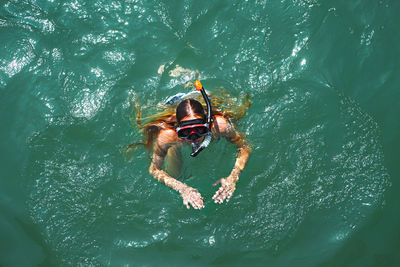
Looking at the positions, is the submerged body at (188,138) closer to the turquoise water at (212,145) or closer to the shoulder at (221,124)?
the shoulder at (221,124)

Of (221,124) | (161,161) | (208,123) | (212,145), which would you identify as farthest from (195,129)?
(212,145)

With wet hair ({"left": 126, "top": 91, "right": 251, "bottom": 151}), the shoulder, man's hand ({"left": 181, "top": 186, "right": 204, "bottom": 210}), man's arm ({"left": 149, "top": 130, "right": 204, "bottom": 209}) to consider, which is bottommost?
man's hand ({"left": 181, "top": 186, "right": 204, "bottom": 210})

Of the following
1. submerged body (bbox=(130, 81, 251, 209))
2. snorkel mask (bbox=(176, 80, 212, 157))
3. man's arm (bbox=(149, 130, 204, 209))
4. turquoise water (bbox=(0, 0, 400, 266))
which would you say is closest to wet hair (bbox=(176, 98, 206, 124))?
submerged body (bbox=(130, 81, 251, 209))

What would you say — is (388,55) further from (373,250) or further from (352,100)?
(373,250)

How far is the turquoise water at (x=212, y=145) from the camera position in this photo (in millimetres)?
5395

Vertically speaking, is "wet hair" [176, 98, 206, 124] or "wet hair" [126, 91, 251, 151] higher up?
"wet hair" [126, 91, 251, 151]

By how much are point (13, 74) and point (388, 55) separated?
20.8ft

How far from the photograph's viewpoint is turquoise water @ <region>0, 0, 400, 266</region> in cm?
539

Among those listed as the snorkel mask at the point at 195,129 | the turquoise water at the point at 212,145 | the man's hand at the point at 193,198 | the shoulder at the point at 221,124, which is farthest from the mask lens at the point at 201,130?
the turquoise water at the point at 212,145

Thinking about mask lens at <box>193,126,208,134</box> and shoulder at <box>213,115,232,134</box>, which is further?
shoulder at <box>213,115,232,134</box>

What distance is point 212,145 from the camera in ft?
18.1

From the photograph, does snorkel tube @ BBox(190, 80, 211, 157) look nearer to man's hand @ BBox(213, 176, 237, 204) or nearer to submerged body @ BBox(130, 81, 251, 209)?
submerged body @ BBox(130, 81, 251, 209)

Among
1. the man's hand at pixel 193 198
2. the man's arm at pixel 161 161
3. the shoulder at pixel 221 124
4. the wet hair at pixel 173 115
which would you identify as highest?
the wet hair at pixel 173 115

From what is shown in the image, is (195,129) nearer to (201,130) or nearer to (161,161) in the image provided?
(201,130)
